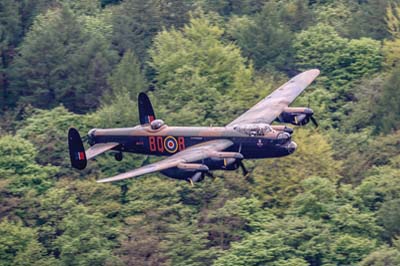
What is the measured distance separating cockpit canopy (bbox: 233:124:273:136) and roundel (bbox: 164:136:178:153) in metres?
3.58

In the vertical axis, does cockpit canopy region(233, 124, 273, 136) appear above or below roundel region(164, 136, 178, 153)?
above

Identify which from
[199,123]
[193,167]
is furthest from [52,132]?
[193,167]

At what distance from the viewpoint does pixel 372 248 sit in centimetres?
8225

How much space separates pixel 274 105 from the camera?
77.9 metres

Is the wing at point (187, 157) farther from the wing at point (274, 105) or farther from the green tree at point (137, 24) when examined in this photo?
the green tree at point (137, 24)

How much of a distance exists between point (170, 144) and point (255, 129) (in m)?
4.87

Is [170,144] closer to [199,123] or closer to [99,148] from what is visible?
[99,148]

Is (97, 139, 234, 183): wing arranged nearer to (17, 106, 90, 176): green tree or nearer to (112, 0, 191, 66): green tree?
(17, 106, 90, 176): green tree

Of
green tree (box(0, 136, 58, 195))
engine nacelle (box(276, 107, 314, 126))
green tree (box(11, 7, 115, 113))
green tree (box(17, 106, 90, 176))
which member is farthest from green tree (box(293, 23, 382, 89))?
engine nacelle (box(276, 107, 314, 126))

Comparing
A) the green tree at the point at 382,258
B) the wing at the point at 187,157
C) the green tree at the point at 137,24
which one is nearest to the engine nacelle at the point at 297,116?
the wing at the point at 187,157

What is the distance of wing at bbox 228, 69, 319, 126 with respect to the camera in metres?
76.1

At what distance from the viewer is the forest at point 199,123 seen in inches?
3255

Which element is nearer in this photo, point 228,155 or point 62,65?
point 228,155

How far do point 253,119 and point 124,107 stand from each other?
71.9ft
